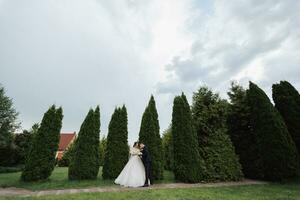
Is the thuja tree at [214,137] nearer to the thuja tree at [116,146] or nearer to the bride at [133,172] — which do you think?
the bride at [133,172]

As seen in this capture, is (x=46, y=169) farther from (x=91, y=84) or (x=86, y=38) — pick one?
(x=86, y=38)

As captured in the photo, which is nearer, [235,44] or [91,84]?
[235,44]

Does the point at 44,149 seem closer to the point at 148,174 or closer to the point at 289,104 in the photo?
the point at 148,174

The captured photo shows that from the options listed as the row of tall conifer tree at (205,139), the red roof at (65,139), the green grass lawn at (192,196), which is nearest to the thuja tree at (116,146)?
the row of tall conifer tree at (205,139)

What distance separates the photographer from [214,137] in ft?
36.8

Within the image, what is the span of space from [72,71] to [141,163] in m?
7.06

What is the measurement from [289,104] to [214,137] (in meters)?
4.47

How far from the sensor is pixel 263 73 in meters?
10.4

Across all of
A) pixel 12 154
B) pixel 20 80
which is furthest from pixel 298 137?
pixel 12 154

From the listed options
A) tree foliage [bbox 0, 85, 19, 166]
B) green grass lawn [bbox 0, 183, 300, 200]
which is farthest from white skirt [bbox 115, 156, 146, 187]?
tree foliage [bbox 0, 85, 19, 166]

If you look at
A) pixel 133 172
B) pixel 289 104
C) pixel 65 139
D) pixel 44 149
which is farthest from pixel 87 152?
pixel 65 139

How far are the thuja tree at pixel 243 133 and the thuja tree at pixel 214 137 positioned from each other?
3.61 ft

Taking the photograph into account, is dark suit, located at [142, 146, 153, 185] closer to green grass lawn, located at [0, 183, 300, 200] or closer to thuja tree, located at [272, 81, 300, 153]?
green grass lawn, located at [0, 183, 300, 200]

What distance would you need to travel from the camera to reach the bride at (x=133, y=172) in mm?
9555
